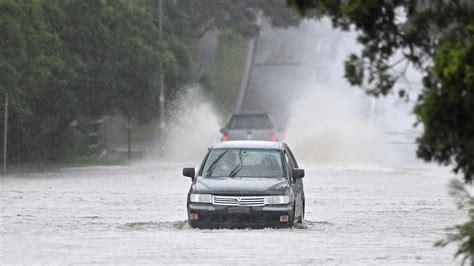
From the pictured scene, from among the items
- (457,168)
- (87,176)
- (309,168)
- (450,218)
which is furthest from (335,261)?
(309,168)

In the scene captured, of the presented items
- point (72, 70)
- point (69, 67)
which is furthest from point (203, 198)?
point (69, 67)

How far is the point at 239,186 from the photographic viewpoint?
21.6m

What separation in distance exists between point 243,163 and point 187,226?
1403mm

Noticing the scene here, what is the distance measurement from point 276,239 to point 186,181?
62.6 feet

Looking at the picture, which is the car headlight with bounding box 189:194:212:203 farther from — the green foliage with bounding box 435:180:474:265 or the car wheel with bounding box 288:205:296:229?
the green foliage with bounding box 435:180:474:265

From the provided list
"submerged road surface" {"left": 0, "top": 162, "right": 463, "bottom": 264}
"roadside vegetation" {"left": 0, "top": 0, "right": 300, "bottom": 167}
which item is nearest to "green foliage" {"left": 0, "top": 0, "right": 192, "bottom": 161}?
"roadside vegetation" {"left": 0, "top": 0, "right": 300, "bottom": 167}

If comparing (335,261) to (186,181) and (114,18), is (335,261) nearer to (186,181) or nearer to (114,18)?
(186,181)

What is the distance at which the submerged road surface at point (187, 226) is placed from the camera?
16734 mm

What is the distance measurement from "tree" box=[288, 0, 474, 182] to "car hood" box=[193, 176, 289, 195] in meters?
9.49

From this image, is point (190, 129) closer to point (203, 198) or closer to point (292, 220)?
point (292, 220)

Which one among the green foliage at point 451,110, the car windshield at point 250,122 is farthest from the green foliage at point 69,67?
the green foliage at point 451,110

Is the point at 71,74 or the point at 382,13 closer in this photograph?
the point at 382,13

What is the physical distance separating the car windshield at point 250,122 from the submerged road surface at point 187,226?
6.06 metres

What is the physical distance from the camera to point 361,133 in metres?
53.9
